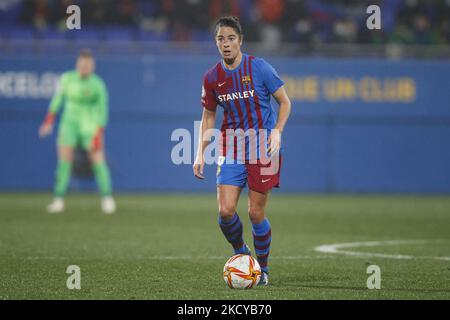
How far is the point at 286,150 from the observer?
2084 centimetres

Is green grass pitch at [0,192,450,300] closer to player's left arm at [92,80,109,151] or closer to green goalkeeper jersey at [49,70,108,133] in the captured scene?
player's left arm at [92,80,109,151]

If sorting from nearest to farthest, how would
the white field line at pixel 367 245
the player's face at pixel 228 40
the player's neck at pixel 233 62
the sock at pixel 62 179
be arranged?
1. the player's face at pixel 228 40
2. the player's neck at pixel 233 62
3. the white field line at pixel 367 245
4. the sock at pixel 62 179

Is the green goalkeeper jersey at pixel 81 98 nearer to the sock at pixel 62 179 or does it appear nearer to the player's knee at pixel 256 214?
the sock at pixel 62 179

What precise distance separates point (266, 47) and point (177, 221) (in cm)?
671

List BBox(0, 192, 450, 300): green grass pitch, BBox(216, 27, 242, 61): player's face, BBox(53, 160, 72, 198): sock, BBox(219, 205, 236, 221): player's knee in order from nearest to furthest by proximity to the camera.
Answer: BBox(0, 192, 450, 300): green grass pitch < BBox(216, 27, 242, 61): player's face < BBox(219, 205, 236, 221): player's knee < BBox(53, 160, 72, 198): sock

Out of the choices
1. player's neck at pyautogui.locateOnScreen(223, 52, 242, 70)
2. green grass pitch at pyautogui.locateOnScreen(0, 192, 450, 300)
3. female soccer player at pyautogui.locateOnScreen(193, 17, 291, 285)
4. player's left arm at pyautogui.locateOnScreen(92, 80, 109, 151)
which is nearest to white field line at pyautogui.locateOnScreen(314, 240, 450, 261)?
green grass pitch at pyautogui.locateOnScreen(0, 192, 450, 300)

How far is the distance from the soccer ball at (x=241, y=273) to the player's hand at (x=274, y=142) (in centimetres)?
88

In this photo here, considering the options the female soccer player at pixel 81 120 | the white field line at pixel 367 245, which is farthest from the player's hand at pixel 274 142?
the female soccer player at pixel 81 120

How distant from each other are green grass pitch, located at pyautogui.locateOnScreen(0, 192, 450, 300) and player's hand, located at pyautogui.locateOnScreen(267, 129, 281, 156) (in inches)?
42.4

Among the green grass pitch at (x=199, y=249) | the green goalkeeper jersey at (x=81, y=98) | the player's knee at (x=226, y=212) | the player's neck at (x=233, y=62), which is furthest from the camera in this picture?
the green goalkeeper jersey at (x=81, y=98)

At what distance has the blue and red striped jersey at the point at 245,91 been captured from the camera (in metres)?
8.16

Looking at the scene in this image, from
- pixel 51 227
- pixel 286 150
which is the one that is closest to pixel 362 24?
pixel 286 150

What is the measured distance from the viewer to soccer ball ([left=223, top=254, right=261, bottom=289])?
25.2 ft

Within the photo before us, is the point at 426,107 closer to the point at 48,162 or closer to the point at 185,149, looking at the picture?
the point at 185,149
